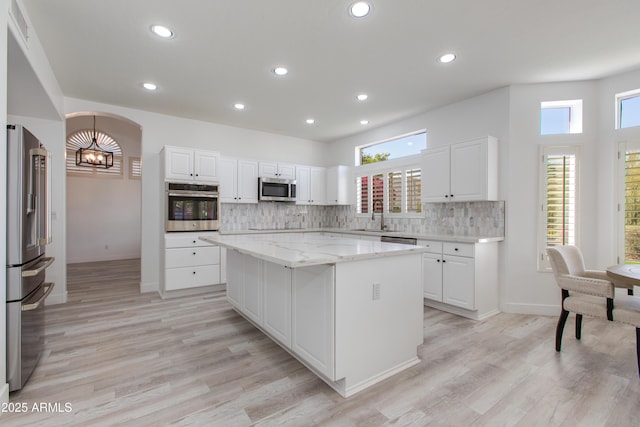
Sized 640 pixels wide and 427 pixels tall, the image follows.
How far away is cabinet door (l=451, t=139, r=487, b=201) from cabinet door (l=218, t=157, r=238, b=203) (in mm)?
3391

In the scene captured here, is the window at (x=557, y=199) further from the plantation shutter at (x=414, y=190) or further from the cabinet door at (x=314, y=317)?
the cabinet door at (x=314, y=317)

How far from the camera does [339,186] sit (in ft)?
19.4

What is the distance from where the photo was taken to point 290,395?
1.95 meters

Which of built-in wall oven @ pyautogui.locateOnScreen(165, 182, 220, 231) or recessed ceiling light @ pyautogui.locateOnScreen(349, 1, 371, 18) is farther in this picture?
built-in wall oven @ pyautogui.locateOnScreen(165, 182, 220, 231)

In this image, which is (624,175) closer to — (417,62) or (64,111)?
(417,62)

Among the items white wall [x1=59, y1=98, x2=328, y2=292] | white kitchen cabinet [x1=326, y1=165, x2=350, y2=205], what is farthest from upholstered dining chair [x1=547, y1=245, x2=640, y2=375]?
white wall [x1=59, y1=98, x2=328, y2=292]

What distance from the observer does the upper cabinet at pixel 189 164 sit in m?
4.27

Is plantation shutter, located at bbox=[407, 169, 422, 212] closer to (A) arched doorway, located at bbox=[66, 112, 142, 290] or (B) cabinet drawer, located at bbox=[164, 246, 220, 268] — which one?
(B) cabinet drawer, located at bbox=[164, 246, 220, 268]

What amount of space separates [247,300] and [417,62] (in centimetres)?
300

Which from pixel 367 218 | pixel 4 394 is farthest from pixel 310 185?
pixel 4 394

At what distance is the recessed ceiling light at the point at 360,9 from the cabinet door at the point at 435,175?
7.20ft

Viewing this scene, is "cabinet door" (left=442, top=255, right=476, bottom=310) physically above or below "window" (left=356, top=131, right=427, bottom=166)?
below

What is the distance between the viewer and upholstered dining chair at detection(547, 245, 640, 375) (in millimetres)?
2215

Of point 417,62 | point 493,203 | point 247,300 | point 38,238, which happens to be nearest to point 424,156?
point 493,203
